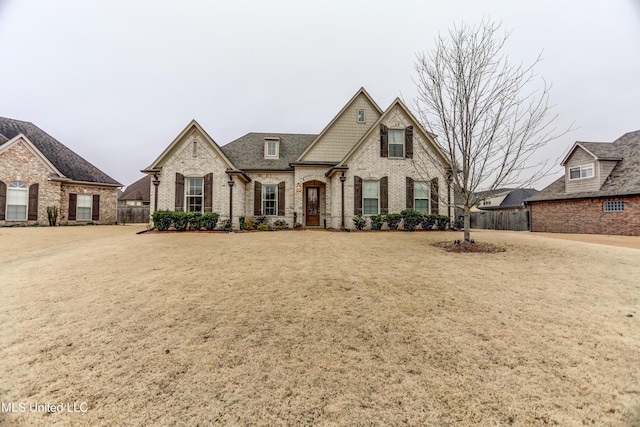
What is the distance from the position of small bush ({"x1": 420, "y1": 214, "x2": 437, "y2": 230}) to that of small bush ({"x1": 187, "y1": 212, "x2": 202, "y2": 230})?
1177 centimetres

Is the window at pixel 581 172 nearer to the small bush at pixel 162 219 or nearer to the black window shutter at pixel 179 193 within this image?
the black window shutter at pixel 179 193

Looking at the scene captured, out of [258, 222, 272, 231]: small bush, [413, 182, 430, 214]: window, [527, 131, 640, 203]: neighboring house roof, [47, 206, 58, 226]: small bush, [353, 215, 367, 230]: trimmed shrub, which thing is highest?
[527, 131, 640, 203]: neighboring house roof

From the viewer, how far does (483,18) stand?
8.38 m

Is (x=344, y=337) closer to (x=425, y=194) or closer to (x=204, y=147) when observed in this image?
(x=425, y=194)

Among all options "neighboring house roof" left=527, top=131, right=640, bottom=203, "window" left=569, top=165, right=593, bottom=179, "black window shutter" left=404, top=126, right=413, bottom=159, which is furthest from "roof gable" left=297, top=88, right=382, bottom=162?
"window" left=569, top=165, right=593, bottom=179

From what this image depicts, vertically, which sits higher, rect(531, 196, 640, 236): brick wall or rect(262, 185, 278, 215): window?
rect(262, 185, 278, 215): window

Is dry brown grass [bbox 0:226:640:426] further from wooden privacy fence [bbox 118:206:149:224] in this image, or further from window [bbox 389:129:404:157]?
wooden privacy fence [bbox 118:206:149:224]

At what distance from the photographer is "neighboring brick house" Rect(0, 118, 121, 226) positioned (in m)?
16.3

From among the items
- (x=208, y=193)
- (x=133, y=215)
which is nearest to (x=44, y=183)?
(x=133, y=215)

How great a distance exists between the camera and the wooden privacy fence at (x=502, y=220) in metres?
20.2

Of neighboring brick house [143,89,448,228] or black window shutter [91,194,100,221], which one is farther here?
black window shutter [91,194,100,221]

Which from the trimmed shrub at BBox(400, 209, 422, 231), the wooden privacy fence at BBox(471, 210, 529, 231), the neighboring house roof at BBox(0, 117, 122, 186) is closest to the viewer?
the trimmed shrub at BBox(400, 209, 422, 231)

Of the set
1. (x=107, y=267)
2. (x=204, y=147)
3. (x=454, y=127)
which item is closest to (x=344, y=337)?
(x=107, y=267)

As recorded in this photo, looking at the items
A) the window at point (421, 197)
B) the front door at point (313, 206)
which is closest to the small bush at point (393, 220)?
the window at point (421, 197)
